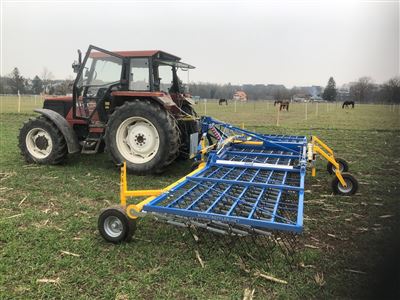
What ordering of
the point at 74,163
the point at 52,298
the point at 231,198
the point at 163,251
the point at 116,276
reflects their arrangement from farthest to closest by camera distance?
the point at 74,163 < the point at 231,198 < the point at 163,251 < the point at 116,276 < the point at 52,298

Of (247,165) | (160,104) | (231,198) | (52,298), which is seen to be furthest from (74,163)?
(52,298)

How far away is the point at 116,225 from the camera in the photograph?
3.41 metres

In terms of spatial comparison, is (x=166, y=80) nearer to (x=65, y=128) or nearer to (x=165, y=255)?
(x=65, y=128)

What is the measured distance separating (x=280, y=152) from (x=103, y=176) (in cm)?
296

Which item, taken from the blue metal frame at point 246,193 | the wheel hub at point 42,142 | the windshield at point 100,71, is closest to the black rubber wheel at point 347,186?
the blue metal frame at point 246,193

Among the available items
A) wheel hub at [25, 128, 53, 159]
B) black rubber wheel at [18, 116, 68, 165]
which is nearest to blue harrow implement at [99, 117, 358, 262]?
black rubber wheel at [18, 116, 68, 165]

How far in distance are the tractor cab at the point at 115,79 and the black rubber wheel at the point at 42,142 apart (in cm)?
54

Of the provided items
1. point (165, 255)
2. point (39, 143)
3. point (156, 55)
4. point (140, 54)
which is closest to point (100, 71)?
point (140, 54)

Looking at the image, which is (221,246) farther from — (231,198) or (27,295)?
(27,295)

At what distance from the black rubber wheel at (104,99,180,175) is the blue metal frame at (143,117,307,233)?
0.90m

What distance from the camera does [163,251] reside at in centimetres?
320

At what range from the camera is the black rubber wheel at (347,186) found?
4984 millimetres

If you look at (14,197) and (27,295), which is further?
(14,197)

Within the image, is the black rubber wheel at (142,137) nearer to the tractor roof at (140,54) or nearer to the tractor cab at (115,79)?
the tractor cab at (115,79)
